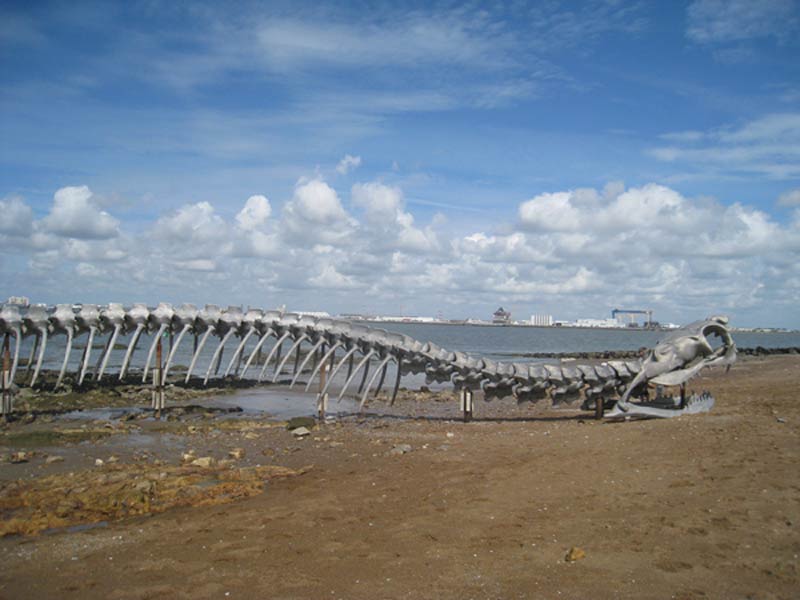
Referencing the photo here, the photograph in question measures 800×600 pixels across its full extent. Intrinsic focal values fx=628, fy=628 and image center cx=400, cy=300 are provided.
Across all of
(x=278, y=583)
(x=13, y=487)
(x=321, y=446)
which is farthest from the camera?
(x=321, y=446)

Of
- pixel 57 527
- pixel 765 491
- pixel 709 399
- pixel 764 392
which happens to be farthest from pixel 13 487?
pixel 764 392

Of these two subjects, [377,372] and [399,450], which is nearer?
[399,450]

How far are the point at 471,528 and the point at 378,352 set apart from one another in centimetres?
824

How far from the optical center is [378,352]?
47.9ft

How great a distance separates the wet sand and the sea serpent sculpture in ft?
7.01

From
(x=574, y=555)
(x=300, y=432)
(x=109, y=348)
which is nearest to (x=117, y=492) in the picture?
(x=109, y=348)

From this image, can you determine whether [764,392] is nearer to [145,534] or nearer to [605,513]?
[605,513]

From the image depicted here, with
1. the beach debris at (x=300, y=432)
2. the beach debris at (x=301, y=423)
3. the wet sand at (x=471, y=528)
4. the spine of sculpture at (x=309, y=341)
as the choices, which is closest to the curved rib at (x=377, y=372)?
the spine of sculpture at (x=309, y=341)

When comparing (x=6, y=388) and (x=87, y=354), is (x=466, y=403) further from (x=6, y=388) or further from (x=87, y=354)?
(x=6, y=388)

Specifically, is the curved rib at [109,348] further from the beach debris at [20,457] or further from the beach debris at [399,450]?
the beach debris at [399,450]

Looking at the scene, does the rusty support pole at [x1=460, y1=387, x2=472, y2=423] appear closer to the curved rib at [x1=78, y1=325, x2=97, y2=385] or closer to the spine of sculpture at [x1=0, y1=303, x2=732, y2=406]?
the spine of sculpture at [x1=0, y1=303, x2=732, y2=406]

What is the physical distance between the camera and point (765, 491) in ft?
23.3

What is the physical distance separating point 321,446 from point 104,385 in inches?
586

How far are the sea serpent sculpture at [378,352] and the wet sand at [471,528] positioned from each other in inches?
84.1
